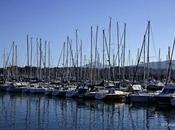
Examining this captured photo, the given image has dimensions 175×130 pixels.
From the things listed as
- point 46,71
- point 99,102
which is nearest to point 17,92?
point 46,71

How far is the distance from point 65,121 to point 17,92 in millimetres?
49398

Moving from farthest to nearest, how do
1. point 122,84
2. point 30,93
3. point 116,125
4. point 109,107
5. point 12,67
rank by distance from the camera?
point 12,67, point 30,93, point 122,84, point 109,107, point 116,125

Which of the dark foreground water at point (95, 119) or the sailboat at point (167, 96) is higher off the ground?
the sailboat at point (167, 96)

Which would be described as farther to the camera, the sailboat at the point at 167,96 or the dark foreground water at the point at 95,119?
the sailboat at the point at 167,96

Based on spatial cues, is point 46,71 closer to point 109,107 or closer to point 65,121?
point 109,107

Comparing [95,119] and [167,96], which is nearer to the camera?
[95,119]

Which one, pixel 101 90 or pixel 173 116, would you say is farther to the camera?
pixel 101 90

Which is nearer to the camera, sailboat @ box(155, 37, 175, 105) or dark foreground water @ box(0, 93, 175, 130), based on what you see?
dark foreground water @ box(0, 93, 175, 130)

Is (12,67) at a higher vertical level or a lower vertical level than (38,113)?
higher

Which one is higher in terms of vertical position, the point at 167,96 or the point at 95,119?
the point at 167,96

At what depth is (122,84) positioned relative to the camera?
242ft

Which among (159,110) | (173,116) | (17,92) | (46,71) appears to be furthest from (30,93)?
(173,116)

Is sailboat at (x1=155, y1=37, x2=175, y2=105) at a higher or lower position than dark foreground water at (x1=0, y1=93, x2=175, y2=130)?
higher

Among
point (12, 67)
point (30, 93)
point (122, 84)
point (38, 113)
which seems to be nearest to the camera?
point (38, 113)
